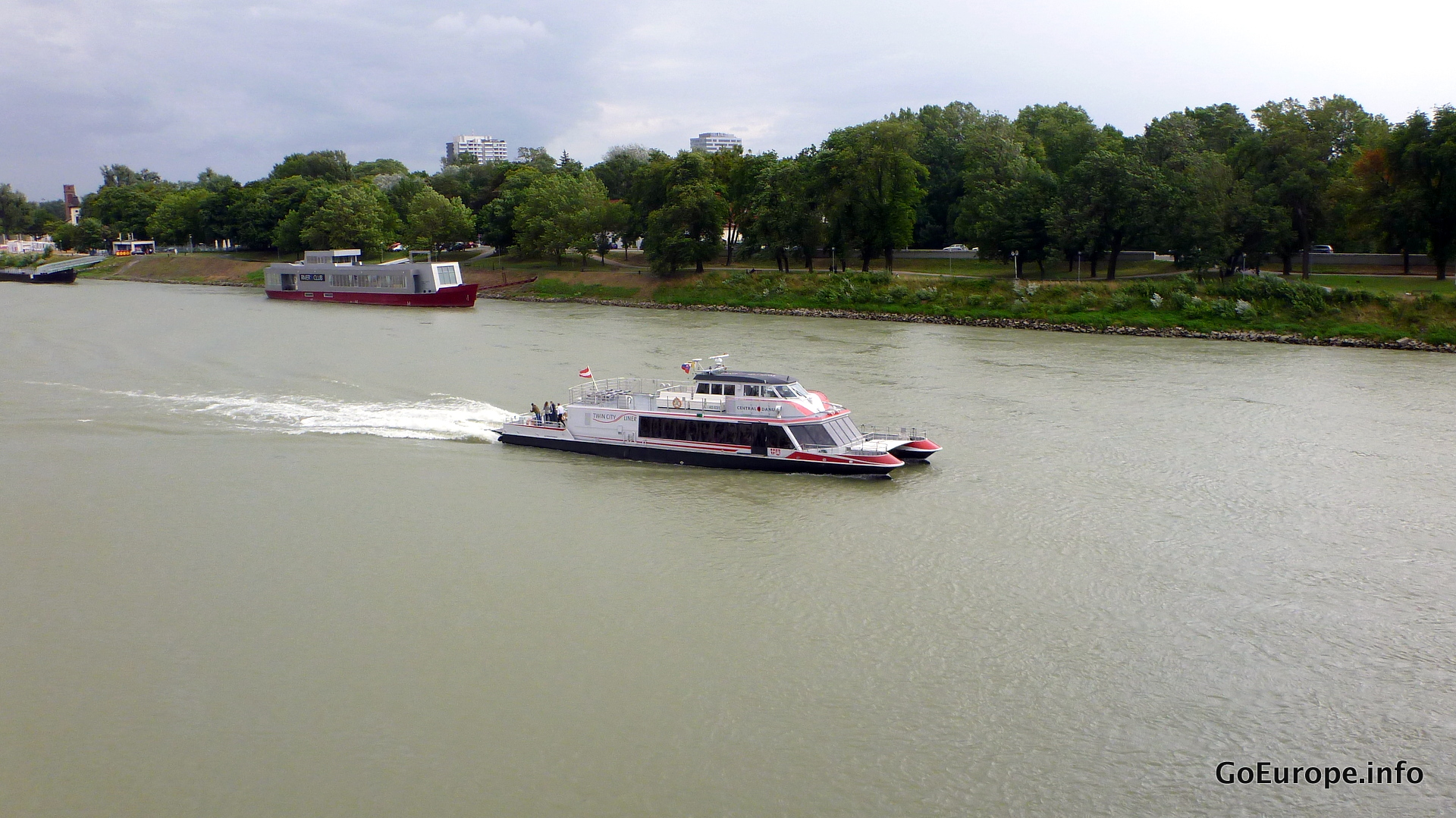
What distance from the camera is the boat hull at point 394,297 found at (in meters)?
70.4

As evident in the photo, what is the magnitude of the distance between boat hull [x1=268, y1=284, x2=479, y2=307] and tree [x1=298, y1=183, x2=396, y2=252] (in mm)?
17252

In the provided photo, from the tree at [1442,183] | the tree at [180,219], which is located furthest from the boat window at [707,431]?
the tree at [180,219]

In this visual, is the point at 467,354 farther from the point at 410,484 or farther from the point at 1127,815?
the point at 1127,815

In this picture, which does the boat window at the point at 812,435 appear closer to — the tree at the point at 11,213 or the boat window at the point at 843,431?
the boat window at the point at 843,431

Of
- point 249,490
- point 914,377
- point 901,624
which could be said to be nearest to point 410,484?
point 249,490

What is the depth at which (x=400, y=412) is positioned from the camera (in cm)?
3209

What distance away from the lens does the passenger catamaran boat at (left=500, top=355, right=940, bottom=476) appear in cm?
2575

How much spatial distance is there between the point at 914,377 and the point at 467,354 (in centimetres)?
1980

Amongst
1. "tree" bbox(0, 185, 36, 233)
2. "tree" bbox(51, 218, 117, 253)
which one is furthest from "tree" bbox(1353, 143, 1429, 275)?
"tree" bbox(0, 185, 36, 233)

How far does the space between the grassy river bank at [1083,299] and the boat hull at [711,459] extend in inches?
1276

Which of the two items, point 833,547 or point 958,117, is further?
point 958,117

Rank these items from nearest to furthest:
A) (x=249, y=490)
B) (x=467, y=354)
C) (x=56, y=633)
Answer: (x=56, y=633), (x=249, y=490), (x=467, y=354)

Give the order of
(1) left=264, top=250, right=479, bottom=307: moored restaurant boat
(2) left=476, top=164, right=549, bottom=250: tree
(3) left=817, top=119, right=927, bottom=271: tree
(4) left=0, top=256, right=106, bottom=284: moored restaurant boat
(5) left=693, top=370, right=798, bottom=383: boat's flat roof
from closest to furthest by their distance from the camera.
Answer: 1. (5) left=693, top=370, right=798, bottom=383: boat's flat roof
2. (3) left=817, top=119, right=927, bottom=271: tree
3. (1) left=264, top=250, right=479, bottom=307: moored restaurant boat
4. (2) left=476, top=164, right=549, bottom=250: tree
5. (4) left=0, top=256, right=106, bottom=284: moored restaurant boat

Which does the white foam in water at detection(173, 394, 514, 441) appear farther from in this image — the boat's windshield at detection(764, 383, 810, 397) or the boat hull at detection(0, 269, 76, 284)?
the boat hull at detection(0, 269, 76, 284)
